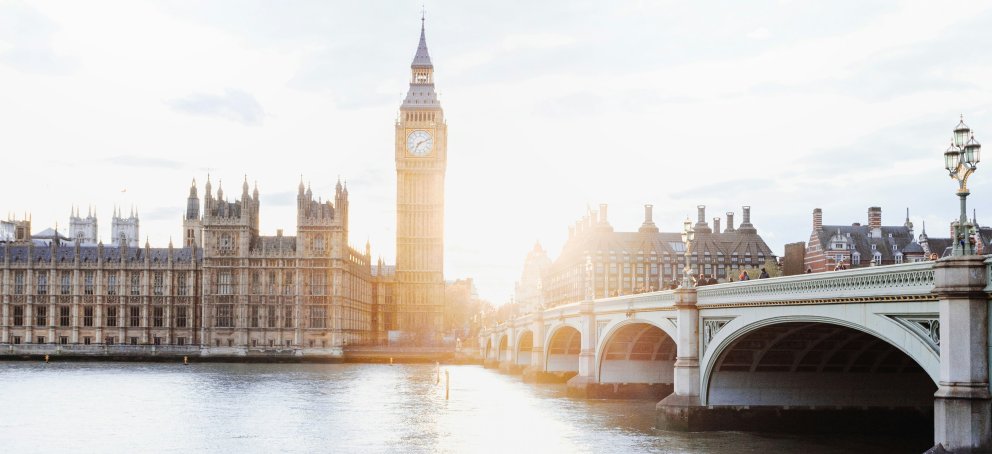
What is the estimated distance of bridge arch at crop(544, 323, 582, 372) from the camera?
7275 centimetres

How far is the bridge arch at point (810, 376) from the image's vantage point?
3681 cm

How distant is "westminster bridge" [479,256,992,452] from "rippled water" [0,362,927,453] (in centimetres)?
161

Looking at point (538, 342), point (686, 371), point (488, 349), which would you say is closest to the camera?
point (686, 371)

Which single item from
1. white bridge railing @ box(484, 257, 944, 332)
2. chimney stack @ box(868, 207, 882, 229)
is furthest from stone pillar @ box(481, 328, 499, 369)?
white bridge railing @ box(484, 257, 944, 332)

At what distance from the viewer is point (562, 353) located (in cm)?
7550

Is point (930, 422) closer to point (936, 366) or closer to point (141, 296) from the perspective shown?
point (936, 366)

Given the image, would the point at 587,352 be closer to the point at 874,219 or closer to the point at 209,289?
the point at 874,219

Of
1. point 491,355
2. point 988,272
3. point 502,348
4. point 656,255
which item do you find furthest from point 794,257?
point 656,255

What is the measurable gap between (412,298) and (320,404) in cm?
8433

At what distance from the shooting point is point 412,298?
14025cm

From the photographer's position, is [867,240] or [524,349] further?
[867,240]

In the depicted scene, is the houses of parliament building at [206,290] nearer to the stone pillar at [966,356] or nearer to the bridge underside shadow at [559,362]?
the bridge underside shadow at [559,362]

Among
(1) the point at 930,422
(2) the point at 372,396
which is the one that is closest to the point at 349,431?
(2) the point at 372,396

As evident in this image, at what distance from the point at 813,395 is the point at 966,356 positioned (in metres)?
18.0
